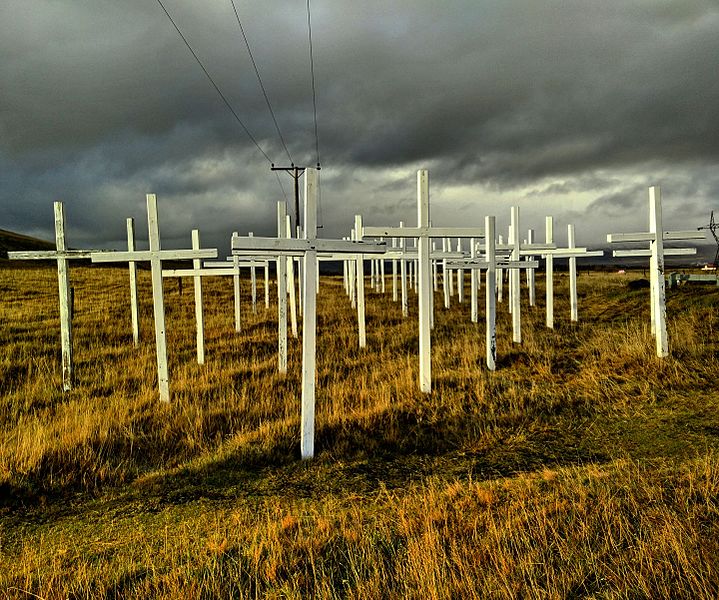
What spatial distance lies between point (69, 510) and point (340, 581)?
9.39 ft

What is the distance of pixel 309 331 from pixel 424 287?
2.63 meters

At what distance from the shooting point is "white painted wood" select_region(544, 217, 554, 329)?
1482 cm

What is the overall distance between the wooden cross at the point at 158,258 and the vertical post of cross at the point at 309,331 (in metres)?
2.73

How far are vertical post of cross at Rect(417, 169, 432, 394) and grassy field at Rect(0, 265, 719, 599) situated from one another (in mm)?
398

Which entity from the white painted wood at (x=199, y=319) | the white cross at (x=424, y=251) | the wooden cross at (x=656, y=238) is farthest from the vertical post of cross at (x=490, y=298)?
the white painted wood at (x=199, y=319)

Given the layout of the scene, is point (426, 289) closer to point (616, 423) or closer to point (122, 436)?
point (616, 423)

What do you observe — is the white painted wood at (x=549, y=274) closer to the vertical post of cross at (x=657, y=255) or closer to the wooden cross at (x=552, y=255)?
the wooden cross at (x=552, y=255)

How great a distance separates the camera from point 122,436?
6.20 metres

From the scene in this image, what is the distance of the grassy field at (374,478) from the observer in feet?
9.57

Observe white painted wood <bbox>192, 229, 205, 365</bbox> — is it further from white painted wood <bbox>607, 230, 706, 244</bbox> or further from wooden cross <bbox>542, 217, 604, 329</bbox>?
wooden cross <bbox>542, 217, 604, 329</bbox>

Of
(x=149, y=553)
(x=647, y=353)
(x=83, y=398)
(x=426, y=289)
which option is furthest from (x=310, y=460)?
(x=647, y=353)

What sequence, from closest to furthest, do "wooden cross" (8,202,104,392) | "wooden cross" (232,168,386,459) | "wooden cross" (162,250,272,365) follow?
"wooden cross" (232,168,386,459) < "wooden cross" (8,202,104,392) < "wooden cross" (162,250,272,365)

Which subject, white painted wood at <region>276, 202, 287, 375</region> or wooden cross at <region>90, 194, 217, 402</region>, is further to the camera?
white painted wood at <region>276, 202, 287, 375</region>

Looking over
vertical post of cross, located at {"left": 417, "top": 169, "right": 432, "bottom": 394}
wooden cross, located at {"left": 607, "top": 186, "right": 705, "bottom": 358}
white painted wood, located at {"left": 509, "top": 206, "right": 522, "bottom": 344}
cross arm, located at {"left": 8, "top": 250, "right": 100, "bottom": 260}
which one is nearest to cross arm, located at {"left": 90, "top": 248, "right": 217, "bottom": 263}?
cross arm, located at {"left": 8, "top": 250, "right": 100, "bottom": 260}
